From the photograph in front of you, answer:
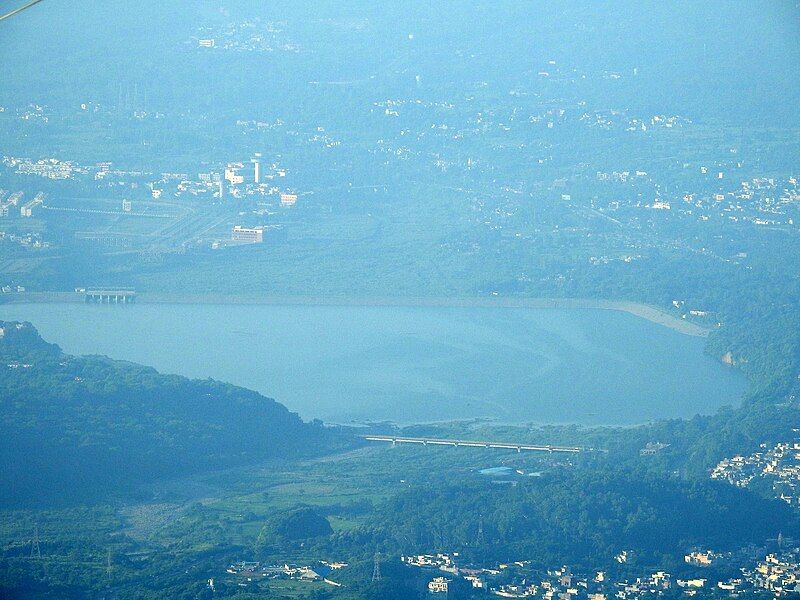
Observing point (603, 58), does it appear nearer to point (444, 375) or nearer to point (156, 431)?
point (444, 375)

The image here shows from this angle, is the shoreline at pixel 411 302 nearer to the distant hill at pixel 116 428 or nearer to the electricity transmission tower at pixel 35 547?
the distant hill at pixel 116 428

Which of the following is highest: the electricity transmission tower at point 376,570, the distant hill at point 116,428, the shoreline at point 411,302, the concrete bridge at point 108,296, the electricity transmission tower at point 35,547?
the electricity transmission tower at point 376,570

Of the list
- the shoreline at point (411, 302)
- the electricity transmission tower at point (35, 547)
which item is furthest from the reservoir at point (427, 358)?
the electricity transmission tower at point (35, 547)

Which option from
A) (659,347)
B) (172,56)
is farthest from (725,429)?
(172,56)

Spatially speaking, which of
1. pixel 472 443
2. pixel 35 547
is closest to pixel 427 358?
pixel 472 443

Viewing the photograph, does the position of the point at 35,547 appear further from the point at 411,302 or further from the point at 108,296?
the point at 411,302

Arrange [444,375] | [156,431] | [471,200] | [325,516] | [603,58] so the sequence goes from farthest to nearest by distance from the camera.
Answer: [603,58] < [471,200] < [444,375] < [156,431] < [325,516]
